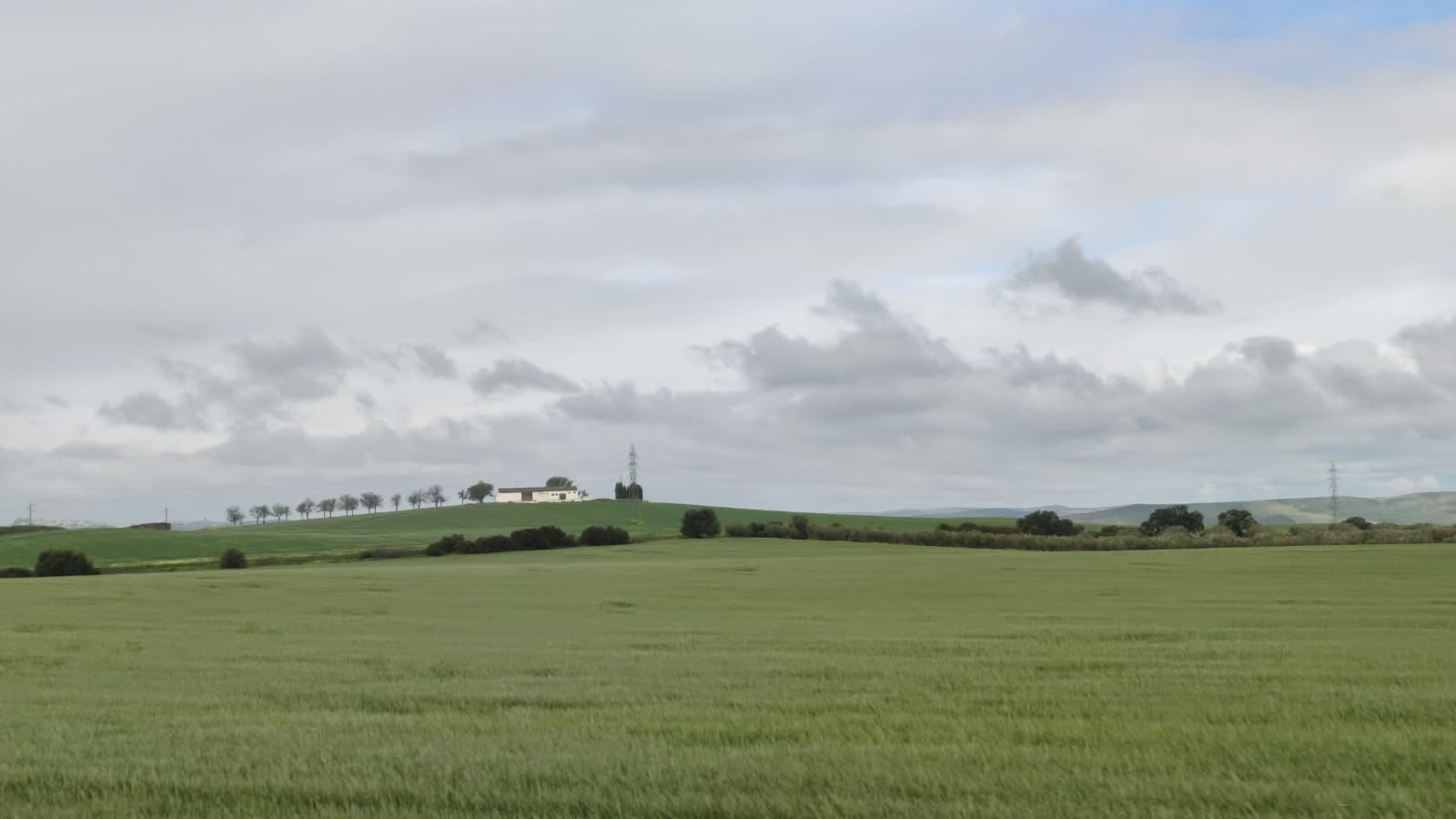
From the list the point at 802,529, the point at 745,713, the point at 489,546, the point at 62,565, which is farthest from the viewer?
the point at 802,529

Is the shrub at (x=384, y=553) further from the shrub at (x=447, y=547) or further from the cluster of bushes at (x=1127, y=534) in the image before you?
the cluster of bushes at (x=1127, y=534)

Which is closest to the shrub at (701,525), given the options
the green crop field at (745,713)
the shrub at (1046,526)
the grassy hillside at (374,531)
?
the grassy hillside at (374,531)

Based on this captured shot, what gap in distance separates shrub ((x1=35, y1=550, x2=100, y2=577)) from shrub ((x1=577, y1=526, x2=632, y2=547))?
35.8 meters

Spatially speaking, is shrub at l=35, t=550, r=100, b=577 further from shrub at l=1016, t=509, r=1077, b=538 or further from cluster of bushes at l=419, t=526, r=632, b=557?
shrub at l=1016, t=509, r=1077, b=538

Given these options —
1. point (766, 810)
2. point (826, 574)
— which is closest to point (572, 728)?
point (766, 810)

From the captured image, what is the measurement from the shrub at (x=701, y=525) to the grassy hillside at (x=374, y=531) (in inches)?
237

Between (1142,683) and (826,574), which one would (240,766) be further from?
(826,574)

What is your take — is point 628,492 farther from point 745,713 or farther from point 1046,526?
point 745,713

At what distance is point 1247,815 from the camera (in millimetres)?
6551

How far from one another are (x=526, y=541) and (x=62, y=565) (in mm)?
32646

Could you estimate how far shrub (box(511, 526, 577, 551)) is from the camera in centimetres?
9406

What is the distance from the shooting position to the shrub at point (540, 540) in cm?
9406

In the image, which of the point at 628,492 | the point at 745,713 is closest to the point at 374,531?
the point at 628,492

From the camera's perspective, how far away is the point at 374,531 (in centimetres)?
13912
